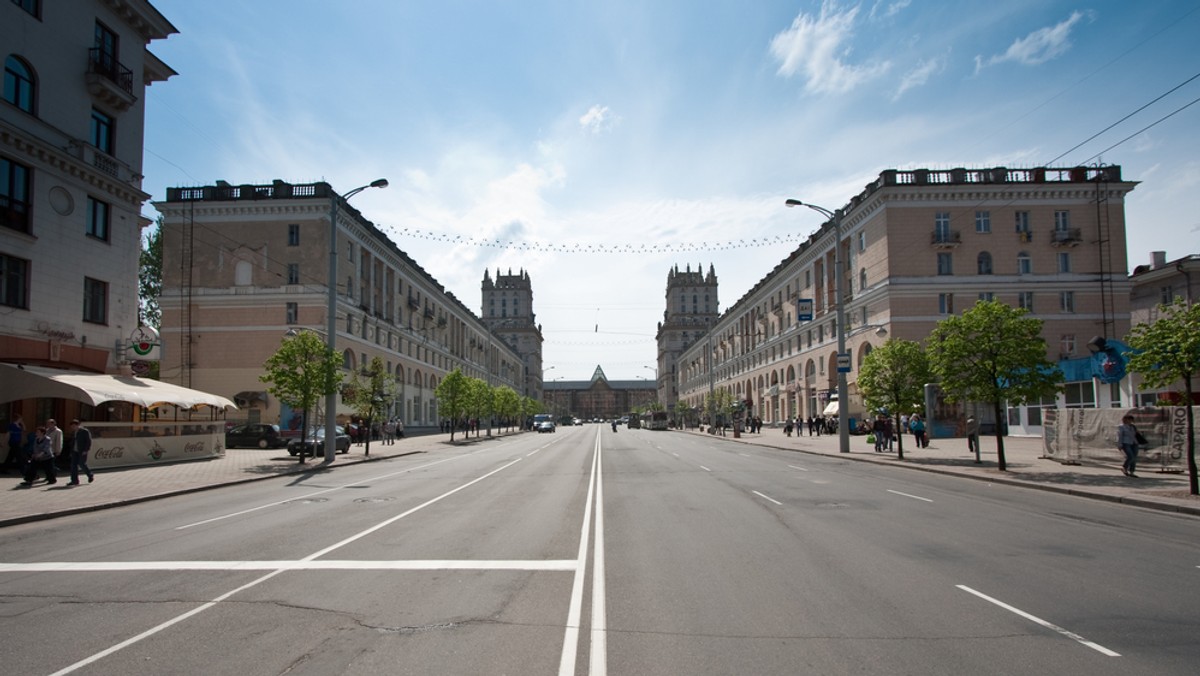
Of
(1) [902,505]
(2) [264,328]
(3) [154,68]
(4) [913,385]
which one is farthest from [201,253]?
(1) [902,505]

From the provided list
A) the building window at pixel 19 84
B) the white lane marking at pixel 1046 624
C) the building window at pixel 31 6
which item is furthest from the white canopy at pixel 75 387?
the white lane marking at pixel 1046 624

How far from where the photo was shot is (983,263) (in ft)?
175

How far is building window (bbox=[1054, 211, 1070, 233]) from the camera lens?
53688 mm

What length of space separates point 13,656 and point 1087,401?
4452cm

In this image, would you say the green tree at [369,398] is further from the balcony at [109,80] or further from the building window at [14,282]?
the balcony at [109,80]

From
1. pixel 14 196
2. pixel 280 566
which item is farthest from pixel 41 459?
pixel 280 566

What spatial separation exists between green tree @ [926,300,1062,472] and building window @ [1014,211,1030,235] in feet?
123

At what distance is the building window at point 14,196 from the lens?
73.7 ft

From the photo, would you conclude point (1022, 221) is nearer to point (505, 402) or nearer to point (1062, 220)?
point (1062, 220)

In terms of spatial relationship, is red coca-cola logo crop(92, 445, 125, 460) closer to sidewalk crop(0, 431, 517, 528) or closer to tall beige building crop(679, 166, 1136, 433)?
sidewalk crop(0, 431, 517, 528)

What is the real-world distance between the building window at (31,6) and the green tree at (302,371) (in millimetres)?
13347

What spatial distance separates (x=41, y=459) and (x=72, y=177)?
11739 millimetres

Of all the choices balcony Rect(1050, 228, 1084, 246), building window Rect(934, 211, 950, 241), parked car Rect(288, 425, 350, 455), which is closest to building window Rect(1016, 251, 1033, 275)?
balcony Rect(1050, 228, 1084, 246)

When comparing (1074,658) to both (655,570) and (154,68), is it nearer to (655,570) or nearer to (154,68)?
(655,570)
